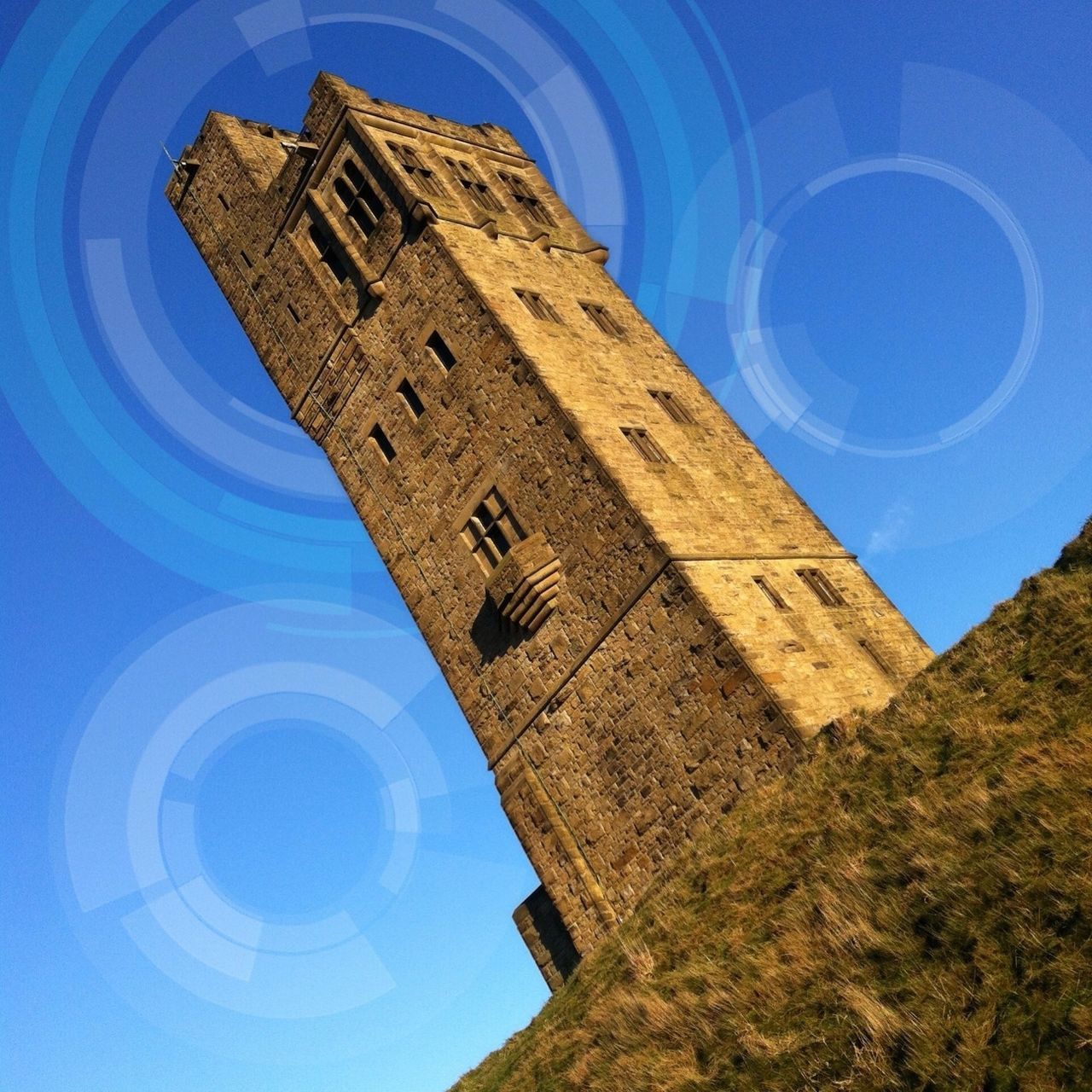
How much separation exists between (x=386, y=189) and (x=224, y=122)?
21.9 feet

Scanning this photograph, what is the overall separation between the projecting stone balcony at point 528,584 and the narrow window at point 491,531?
1.28ft

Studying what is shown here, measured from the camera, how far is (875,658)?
1859 centimetres

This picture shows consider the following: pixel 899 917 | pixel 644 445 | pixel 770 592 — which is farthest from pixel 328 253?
pixel 899 917

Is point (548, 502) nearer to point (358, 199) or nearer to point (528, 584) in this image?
point (528, 584)

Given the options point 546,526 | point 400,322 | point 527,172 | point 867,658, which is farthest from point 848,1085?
point 527,172

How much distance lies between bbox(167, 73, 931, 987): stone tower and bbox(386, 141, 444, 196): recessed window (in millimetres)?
62

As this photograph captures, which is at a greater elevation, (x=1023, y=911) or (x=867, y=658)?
(x=867, y=658)

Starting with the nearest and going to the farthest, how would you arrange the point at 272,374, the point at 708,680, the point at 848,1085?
the point at 848,1085 → the point at 708,680 → the point at 272,374

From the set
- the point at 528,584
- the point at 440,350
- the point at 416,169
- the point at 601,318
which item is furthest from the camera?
the point at 416,169

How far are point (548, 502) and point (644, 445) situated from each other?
2068 mm

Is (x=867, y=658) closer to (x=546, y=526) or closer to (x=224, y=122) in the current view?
(x=546, y=526)

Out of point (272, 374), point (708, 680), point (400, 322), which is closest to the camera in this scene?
point (708, 680)

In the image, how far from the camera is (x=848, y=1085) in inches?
336

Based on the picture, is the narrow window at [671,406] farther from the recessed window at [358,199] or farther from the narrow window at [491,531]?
the recessed window at [358,199]
